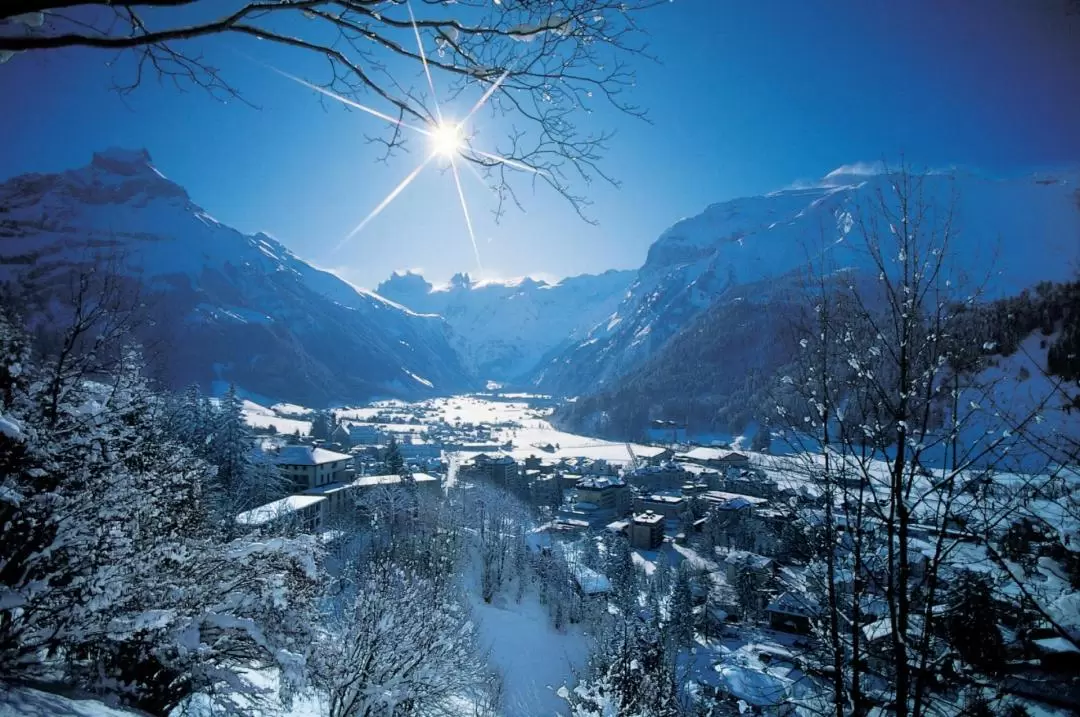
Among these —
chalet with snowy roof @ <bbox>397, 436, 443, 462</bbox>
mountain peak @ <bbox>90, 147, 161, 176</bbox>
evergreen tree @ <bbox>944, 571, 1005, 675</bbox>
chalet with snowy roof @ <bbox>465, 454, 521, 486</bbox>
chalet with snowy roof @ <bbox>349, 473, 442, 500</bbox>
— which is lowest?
evergreen tree @ <bbox>944, 571, 1005, 675</bbox>

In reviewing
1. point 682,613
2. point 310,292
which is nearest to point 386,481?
point 682,613

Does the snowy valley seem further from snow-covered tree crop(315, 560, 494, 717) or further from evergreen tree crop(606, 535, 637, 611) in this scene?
evergreen tree crop(606, 535, 637, 611)

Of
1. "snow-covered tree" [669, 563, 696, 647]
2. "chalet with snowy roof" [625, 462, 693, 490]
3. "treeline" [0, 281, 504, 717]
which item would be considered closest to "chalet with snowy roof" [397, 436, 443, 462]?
"chalet with snowy roof" [625, 462, 693, 490]

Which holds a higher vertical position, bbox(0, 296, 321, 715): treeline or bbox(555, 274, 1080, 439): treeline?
bbox(555, 274, 1080, 439): treeline

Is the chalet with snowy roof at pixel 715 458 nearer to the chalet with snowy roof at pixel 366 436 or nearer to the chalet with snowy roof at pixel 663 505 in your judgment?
the chalet with snowy roof at pixel 663 505

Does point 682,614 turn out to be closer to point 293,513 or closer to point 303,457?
point 293,513

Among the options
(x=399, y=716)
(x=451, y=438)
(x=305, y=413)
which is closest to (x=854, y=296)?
(x=399, y=716)

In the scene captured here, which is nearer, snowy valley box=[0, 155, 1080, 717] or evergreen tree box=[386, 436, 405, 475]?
Result: snowy valley box=[0, 155, 1080, 717]
